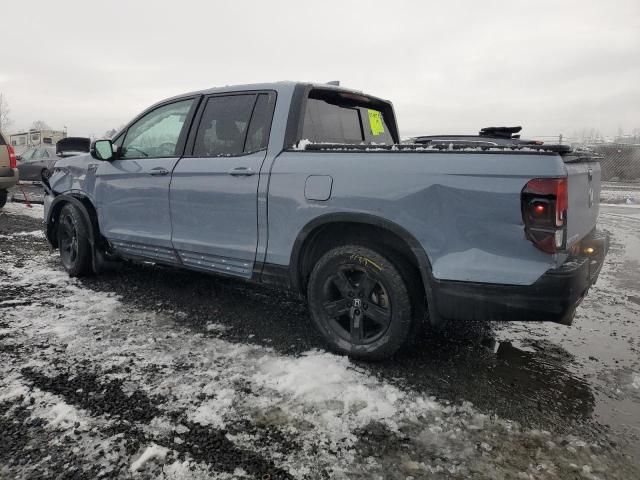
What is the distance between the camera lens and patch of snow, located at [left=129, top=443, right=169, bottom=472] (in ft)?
6.36

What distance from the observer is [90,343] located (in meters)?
3.16

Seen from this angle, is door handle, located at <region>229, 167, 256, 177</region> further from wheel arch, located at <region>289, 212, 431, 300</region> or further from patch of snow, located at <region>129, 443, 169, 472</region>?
patch of snow, located at <region>129, 443, 169, 472</region>

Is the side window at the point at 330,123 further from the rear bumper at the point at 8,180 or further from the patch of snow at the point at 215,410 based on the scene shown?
the rear bumper at the point at 8,180

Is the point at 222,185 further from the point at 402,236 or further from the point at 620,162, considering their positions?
the point at 620,162

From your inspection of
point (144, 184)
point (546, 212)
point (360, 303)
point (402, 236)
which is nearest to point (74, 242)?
point (144, 184)

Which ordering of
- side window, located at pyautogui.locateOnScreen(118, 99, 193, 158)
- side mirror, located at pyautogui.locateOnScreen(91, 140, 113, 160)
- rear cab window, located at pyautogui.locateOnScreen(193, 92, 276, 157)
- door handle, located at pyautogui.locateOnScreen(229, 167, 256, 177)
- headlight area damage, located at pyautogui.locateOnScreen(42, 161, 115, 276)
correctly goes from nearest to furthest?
door handle, located at pyautogui.locateOnScreen(229, 167, 256, 177), rear cab window, located at pyautogui.locateOnScreen(193, 92, 276, 157), side window, located at pyautogui.locateOnScreen(118, 99, 193, 158), side mirror, located at pyautogui.locateOnScreen(91, 140, 113, 160), headlight area damage, located at pyautogui.locateOnScreen(42, 161, 115, 276)

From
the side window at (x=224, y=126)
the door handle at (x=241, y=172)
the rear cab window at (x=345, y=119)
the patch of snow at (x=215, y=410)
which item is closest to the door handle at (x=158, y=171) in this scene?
the side window at (x=224, y=126)

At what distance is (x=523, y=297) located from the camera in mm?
2387

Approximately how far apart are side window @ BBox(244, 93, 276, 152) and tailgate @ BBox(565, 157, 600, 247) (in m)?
1.98

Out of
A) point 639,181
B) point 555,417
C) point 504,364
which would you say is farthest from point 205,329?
point 639,181

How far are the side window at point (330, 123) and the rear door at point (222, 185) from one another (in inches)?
11.7

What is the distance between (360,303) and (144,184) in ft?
7.63

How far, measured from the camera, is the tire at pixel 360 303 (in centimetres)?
279

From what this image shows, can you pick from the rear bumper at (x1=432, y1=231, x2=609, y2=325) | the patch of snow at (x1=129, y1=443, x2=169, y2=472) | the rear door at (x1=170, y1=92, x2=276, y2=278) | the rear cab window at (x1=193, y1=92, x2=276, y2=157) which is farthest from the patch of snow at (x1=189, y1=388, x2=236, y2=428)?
the rear cab window at (x1=193, y1=92, x2=276, y2=157)
